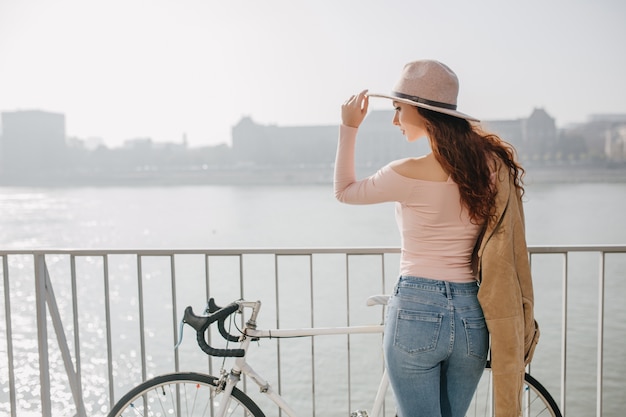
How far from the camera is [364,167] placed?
4253 cm

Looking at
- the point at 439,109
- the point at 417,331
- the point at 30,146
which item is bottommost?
the point at 417,331

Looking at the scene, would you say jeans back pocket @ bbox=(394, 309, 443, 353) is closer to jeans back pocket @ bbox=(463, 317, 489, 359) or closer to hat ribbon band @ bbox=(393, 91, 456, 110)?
jeans back pocket @ bbox=(463, 317, 489, 359)

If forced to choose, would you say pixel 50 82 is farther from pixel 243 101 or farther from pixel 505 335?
pixel 505 335

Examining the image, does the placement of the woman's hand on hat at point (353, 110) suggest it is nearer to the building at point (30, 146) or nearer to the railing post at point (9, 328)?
the railing post at point (9, 328)

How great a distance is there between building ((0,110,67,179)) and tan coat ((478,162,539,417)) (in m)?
59.2

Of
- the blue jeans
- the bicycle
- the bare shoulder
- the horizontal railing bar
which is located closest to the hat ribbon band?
the bare shoulder

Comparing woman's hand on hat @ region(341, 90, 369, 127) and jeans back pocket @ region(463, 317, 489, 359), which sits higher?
woman's hand on hat @ region(341, 90, 369, 127)

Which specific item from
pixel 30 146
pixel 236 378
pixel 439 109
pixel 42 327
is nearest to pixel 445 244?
pixel 439 109

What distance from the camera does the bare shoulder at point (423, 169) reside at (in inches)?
59.6

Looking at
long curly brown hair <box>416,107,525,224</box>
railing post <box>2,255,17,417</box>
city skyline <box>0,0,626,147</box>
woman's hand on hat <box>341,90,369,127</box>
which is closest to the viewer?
long curly brown hair <box>416,107,525,224</box>

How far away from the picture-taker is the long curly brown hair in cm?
149

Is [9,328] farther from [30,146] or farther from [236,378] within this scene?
[30,146]

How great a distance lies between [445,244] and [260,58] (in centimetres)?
7411

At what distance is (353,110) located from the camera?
64.7 inches
